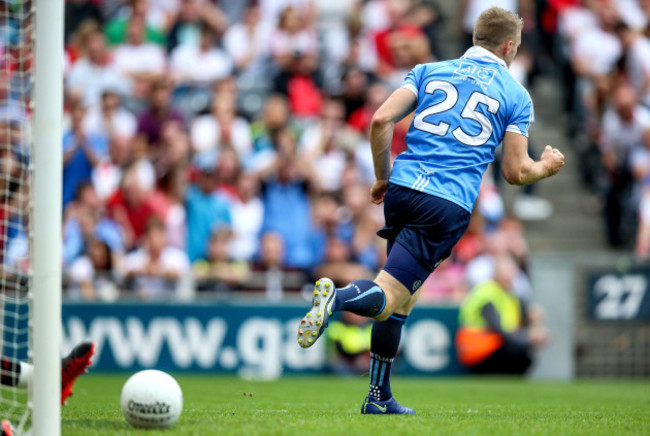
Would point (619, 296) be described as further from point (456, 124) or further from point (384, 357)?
point (456, 124)

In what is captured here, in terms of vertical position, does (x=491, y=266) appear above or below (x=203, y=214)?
below

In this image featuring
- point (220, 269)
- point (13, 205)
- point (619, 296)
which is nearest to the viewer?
point (13, 205)

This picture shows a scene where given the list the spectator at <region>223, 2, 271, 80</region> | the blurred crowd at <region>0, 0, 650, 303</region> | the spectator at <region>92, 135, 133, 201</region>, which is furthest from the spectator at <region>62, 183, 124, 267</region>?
the spectator at <region>223, 2, 271, 80</region>

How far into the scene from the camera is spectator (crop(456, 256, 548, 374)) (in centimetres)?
1251

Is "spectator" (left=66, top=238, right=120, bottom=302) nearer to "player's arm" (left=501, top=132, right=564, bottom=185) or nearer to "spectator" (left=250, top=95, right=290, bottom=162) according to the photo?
"spectator" (left=250, top=95, right=290, bottom=162)

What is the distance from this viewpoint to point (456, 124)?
235 inches

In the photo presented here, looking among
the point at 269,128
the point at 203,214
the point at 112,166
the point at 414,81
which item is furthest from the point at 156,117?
the point at 414,81

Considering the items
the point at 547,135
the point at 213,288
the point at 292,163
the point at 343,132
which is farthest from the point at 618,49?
the point at 213,288

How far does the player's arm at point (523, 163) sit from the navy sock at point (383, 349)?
105 cm

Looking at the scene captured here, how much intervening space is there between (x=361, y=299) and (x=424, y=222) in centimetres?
60

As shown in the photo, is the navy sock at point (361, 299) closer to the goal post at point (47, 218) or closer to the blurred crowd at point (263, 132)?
the goal post at point (47, 218)

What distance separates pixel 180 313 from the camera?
12.5m

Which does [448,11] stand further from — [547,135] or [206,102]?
[206,102]

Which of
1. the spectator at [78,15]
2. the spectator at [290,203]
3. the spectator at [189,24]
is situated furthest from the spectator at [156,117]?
the spectator at [78,15]
